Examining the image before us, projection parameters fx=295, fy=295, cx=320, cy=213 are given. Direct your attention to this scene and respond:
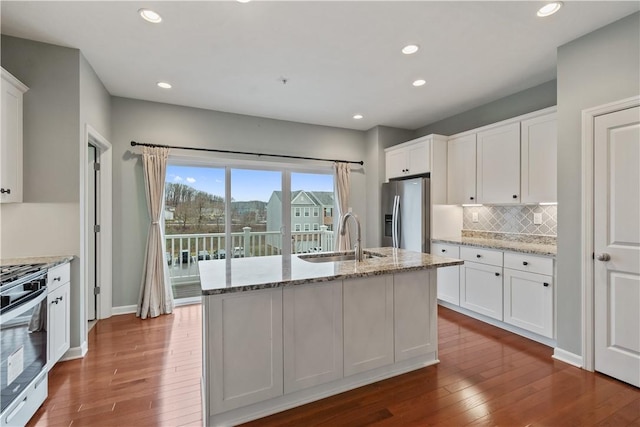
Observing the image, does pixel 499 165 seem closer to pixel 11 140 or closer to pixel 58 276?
pixel 58 276

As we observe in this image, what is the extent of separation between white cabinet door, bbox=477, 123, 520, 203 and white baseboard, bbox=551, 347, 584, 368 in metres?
1.53

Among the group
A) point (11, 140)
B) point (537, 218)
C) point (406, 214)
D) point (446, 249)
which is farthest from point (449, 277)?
point (11, 140)

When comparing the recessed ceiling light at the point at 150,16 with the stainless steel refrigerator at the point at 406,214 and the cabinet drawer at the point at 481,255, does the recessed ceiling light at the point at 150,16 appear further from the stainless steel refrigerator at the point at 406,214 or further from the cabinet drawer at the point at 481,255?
the cabinet drawer at the point at 481,255

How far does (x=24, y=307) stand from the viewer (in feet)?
5.92

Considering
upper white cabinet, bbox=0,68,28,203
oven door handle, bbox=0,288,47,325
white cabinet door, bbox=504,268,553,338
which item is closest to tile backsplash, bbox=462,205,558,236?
white cabinet door, bbox=504,268,553,338

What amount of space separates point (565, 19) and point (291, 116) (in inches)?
124

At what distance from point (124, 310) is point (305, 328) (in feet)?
9.73

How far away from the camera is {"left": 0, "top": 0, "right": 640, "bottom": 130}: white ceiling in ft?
6.87

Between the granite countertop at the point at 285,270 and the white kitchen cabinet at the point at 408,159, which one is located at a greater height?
the white kitchen cabinet at the point at 408,159

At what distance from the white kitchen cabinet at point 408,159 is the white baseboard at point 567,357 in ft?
8.07

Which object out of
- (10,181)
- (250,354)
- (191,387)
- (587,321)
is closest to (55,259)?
(10,181)

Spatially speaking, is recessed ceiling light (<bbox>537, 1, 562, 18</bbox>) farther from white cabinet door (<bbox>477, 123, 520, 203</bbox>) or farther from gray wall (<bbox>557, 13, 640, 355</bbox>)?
white cabinet door (<bbox>477, 123, 520, 203</bbox>)

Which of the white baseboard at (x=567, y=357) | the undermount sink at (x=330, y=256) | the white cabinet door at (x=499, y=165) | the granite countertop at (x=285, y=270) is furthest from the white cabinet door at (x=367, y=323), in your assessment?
the white cabinet door at (x=499, y=165)

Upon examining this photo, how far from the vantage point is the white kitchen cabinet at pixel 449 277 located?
378cm
